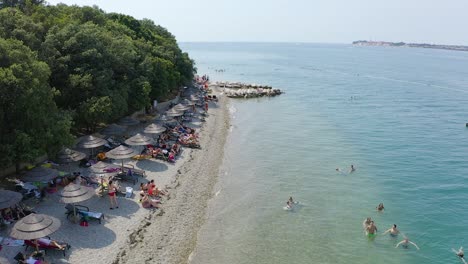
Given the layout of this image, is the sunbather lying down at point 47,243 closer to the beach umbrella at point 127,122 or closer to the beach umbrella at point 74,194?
the beach umbrella at point 74,194

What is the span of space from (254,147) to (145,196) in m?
18.9

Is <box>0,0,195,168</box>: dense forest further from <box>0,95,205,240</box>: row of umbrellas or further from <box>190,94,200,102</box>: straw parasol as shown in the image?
<box>190,94,200,102</box>: straw parasol

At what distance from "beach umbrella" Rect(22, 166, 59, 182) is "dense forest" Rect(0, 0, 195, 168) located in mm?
1009

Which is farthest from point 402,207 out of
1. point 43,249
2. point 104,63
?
point 104,63

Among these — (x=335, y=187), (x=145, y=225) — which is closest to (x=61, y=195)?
(x=145, y=225)

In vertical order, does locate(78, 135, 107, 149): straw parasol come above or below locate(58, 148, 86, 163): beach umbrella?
above

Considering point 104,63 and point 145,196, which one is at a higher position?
point 104,63

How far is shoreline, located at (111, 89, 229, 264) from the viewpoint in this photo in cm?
1950

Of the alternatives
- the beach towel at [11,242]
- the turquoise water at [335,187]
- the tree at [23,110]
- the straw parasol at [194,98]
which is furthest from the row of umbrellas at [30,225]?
the straw parasol at [194,98]

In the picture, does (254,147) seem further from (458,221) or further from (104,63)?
(458,221)

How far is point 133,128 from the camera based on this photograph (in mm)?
41000

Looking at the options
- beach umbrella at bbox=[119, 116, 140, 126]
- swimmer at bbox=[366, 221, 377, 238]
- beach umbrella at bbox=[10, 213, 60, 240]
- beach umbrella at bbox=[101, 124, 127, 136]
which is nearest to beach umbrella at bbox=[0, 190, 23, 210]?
beach umbrella at bbox=[10, 213, 60, 240]

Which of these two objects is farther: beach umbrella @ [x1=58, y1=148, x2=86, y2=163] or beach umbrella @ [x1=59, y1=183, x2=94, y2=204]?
beach umbrella @ [x1=58, y1=148, x2=86, y2=163]

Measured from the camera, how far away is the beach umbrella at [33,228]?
1647 centimetres
